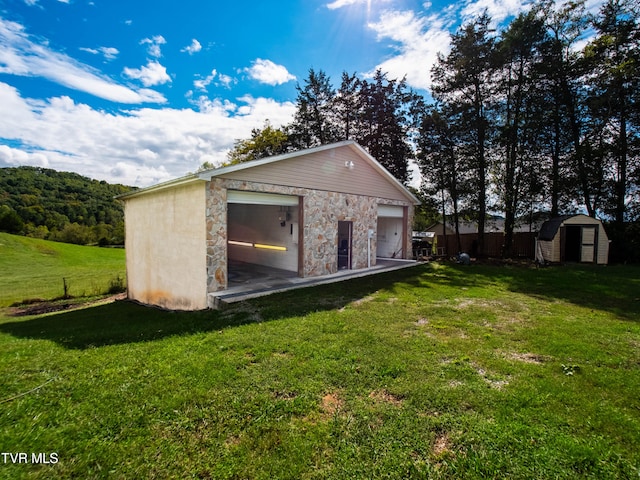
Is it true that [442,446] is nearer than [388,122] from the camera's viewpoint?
Yes

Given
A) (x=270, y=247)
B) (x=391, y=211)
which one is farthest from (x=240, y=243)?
(x=391, y=211)

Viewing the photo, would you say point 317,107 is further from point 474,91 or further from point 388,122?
point 474,91

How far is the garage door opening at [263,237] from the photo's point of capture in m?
9.54

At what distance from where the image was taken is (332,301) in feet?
23.0

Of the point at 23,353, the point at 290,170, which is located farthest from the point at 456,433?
the point at 290,170

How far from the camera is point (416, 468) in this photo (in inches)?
84.4

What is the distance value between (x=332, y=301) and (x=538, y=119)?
15.4 metres

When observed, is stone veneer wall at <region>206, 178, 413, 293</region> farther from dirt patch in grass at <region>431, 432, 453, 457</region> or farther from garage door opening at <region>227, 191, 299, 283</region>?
dirt patch in grass at <region>431, 432, 453, 457</region>

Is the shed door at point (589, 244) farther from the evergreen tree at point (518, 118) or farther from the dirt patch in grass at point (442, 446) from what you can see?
the dirt patch in grass at point (442, 446)

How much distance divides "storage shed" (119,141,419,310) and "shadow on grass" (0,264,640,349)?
1244 millimetres

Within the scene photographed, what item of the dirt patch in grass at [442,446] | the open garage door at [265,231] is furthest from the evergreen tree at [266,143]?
the dirt patch in grass at [442,446]

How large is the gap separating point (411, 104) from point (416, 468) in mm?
21048

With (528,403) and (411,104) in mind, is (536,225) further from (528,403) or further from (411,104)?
(528,403)

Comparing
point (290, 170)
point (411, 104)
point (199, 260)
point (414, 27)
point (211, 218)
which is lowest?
point (199, 260)
